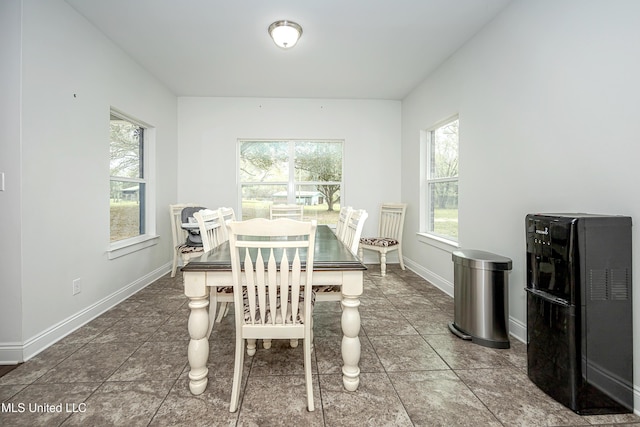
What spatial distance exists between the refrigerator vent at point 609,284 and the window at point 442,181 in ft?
6.56

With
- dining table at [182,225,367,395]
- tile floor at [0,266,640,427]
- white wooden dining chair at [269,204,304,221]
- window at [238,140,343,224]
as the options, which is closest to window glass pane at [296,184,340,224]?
window at [238,140,343,224]

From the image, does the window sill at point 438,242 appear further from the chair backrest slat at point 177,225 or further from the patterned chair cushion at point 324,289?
the chair backrest slat at point 177,225

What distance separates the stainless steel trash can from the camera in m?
2.18

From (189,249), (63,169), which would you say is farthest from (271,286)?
(189,249)

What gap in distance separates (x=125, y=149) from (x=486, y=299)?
393 cm

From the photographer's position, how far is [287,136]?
475 centimetres

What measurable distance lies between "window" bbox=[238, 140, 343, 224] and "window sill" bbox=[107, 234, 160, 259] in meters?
1.41

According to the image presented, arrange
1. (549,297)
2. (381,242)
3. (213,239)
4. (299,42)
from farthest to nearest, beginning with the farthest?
(381,242), (299,42), (213,239), (549,297)

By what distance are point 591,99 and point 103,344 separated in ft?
11.8

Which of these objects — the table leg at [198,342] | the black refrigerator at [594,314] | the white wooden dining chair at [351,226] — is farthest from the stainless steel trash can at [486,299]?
the table leg at [198,342]

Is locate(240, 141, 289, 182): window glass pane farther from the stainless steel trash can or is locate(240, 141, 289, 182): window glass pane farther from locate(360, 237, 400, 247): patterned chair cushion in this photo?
the stainless steel trash can

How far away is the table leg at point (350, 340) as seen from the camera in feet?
5.48

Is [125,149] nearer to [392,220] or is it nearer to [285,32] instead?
[285,32]

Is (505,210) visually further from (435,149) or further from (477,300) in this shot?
(435,149)
